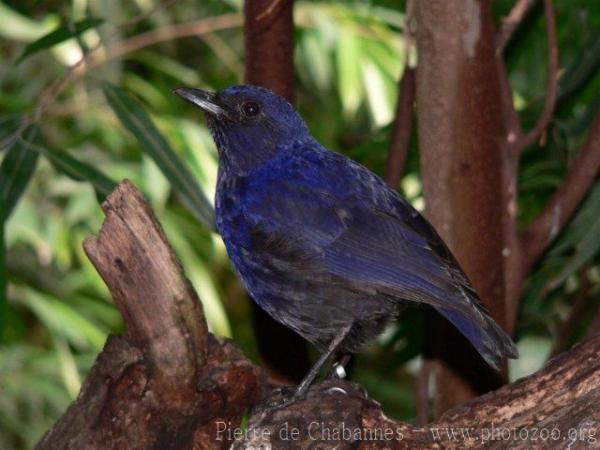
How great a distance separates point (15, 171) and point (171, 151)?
52 cm

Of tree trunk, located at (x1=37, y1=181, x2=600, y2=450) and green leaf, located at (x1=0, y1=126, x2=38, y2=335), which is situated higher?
green leaf, located at (x1=0, y1=126, x2=38, y2=335)

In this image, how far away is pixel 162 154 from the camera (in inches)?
150

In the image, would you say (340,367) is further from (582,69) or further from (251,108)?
(582,69)

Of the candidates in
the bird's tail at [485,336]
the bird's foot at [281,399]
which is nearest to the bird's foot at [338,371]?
the bird's foot at [281,399]

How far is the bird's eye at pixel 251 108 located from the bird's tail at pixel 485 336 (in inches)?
39.6

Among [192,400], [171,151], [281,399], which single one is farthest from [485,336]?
[171,151]

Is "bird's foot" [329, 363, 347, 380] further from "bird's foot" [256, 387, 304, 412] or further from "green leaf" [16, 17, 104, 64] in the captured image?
"green leaf" [16, 17, 104, 64]

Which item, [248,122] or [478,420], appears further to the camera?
[248,122]

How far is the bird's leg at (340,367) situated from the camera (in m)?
3.62

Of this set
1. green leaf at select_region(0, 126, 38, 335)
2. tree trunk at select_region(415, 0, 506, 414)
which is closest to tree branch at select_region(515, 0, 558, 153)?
tree trunk at select_region(415, 0, 506, 414)

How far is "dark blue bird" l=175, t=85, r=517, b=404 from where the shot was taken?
3.31 meters

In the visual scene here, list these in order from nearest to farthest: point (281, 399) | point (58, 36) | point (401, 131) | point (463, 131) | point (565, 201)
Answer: point (281, 399) → point (463, 131) → point (565, 201) → point (58, 36) → point (401, 131)

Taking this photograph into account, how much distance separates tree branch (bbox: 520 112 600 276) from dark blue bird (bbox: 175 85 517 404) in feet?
1.62

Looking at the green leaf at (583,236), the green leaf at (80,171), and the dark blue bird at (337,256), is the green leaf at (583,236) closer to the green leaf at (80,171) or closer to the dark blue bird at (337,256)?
the dark blue bird at (337,256)
